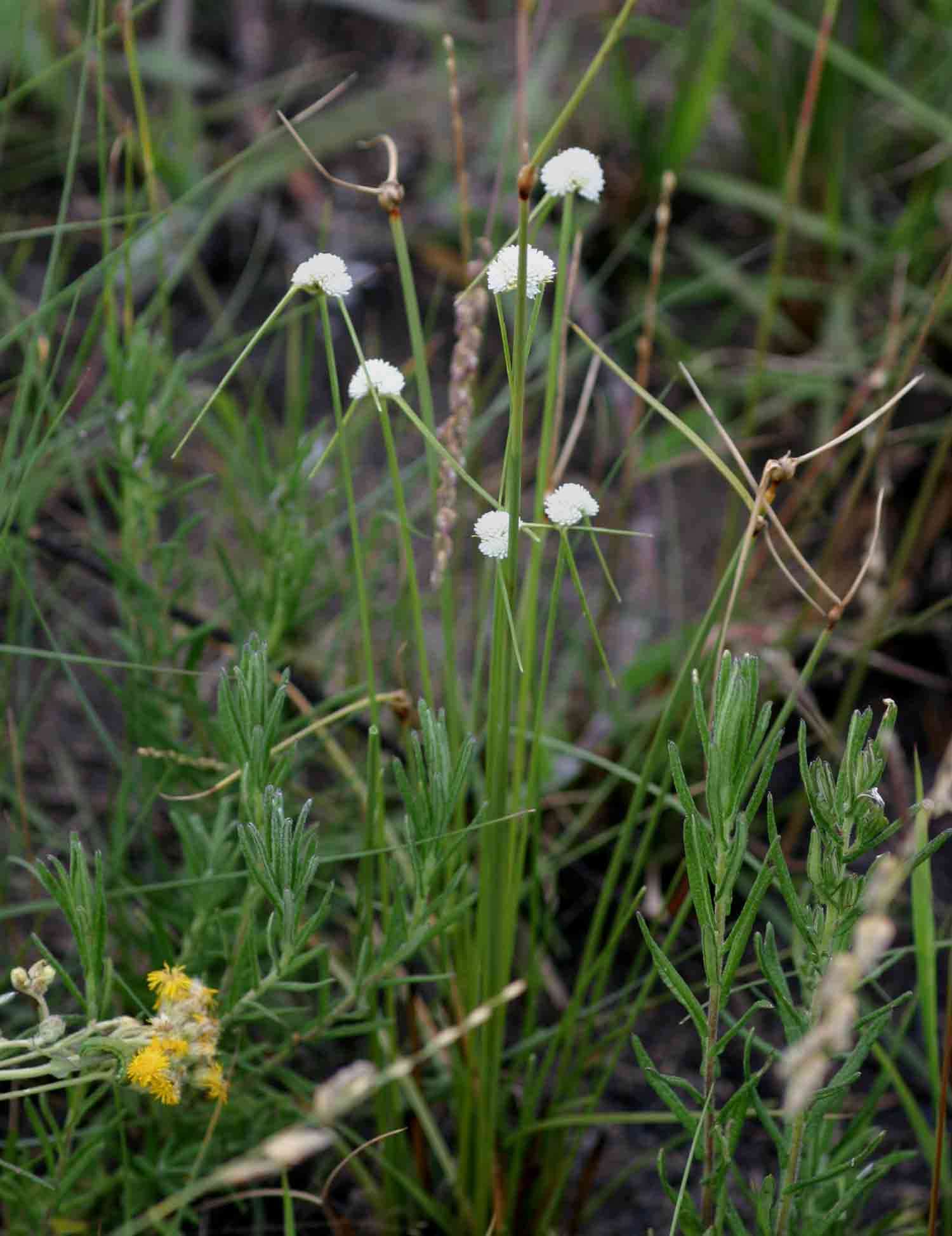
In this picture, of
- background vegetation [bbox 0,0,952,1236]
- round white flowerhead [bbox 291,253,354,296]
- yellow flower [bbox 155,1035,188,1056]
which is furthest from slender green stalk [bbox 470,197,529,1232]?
yellow flower [bbox 155,1035,188,1056]

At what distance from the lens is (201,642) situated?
995 millimetres

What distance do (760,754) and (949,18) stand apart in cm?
140

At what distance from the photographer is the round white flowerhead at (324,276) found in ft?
2.16

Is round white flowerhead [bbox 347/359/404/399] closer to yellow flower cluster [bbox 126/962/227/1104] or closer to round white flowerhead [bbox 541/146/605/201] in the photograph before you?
round white flowerhead [bbox 541/146/605/201]

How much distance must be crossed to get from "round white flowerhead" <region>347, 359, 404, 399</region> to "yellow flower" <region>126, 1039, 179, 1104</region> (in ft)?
1.22

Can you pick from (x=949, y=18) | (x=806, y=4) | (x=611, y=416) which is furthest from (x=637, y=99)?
(x=611, y=416)

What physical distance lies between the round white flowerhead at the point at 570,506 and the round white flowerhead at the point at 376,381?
0.11m

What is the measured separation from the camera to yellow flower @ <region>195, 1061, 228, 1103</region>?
0.72 meters

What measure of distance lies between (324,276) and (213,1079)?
45 cm

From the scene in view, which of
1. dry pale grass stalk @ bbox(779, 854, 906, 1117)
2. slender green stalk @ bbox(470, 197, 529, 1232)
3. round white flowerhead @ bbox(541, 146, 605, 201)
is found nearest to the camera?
dry pale grass stalk @ bbox(779, 854, 906, 1117)

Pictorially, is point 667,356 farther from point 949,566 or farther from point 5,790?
point 5,790

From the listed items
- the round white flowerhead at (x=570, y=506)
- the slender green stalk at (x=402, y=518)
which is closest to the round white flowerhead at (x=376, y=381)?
the slender green stalk at (x=402, y=518)

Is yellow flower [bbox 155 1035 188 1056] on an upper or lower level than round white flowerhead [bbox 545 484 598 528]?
lower

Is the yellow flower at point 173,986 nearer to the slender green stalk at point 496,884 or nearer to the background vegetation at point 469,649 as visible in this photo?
the background vegetation at point 469,649
